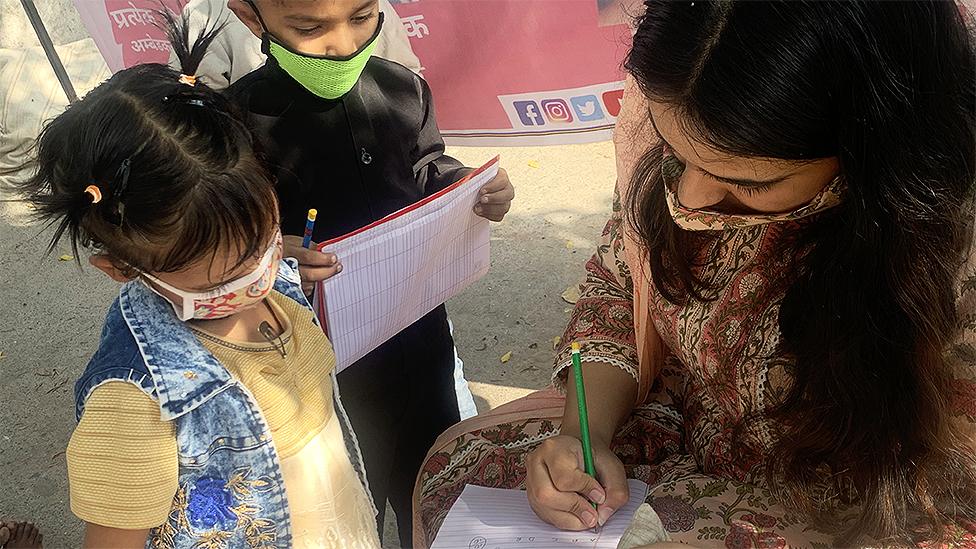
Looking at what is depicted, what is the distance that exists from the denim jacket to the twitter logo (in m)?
1.50

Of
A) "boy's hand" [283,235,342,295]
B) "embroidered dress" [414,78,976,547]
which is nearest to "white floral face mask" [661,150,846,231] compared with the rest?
"embroidered dress" [414,78,976,547]

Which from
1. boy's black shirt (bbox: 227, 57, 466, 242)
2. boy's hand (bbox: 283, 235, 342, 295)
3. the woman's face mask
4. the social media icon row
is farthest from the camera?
the social media icon row

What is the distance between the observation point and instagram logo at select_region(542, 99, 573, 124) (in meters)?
2.56

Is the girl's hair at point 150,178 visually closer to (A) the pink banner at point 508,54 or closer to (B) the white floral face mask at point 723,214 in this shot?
(B) the white floral face mask at point 723,214

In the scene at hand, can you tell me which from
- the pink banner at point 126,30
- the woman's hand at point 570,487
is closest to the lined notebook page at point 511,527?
the woman's hand at point 570,487

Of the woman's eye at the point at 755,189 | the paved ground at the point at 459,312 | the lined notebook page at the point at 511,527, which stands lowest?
the paved ground at the point at 459,312

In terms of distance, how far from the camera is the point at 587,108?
255 cm

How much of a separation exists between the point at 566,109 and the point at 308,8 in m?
1.11

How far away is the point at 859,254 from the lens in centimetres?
121

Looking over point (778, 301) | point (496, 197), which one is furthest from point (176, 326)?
Result: point (778, 301)

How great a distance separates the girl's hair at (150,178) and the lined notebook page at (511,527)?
0.55 metres

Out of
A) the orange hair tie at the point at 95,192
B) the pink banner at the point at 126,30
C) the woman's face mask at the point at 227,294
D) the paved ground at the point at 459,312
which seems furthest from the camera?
the paved ground at the point at 459,312

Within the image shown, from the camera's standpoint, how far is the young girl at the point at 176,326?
3.99 ft

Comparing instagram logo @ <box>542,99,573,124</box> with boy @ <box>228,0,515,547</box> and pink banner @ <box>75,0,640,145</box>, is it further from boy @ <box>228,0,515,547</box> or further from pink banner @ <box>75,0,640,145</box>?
boy @ <box>228,0,515,547</box>
